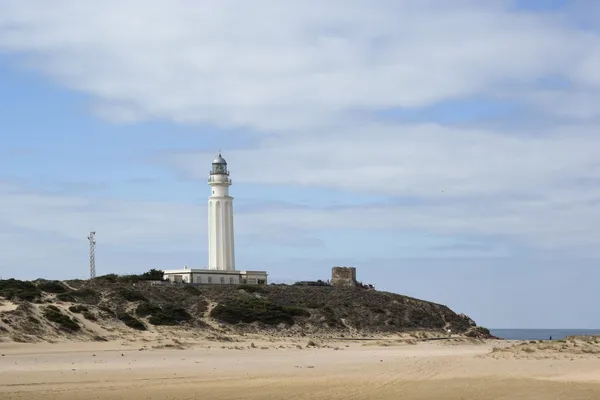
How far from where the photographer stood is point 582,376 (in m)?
25.6

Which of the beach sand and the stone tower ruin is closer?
the beach sand

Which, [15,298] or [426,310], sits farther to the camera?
[426,310]

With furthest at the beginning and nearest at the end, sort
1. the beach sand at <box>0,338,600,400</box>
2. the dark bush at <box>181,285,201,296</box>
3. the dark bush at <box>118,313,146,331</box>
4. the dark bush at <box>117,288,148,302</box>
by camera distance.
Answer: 1. the dark bush at <box>181,285,201,296</box>
2. the dark bush at <box>117,288,148,302</box>
3. the dark bush at <box>118,313,146,331</box>
4. the beach sand at <box>0,338,600,400</box>

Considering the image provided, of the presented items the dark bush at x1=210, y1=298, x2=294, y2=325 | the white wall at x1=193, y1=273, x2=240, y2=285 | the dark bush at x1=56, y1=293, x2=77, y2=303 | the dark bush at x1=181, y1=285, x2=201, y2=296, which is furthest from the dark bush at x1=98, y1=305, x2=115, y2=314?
the white wall at x1=193, y1=273, x2=240, y2=285

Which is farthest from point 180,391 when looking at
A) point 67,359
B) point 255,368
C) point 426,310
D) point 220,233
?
point 220,233

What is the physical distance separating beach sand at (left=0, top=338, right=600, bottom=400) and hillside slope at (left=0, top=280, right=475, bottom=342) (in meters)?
3.73

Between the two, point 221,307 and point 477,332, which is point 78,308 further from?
point 477,332

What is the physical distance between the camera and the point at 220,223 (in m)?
62.7

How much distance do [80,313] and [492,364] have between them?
19721 millimetres

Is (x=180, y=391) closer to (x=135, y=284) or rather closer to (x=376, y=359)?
(x=376, y=359)

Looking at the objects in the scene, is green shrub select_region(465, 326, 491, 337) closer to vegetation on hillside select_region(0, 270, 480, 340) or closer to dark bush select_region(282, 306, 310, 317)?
vegetation on hillside select_region(0, 270, 480, 340)

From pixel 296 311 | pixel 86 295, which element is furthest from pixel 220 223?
pixel 86 295

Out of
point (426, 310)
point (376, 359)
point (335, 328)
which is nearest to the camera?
point (376, 359)

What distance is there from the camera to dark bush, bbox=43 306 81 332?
1486 inches
